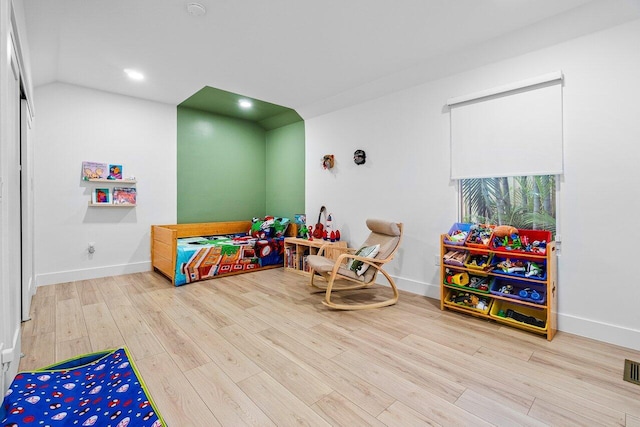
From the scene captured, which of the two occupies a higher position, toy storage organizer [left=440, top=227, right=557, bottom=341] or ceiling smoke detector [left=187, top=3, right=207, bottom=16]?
ceiling smoke detector [left=187, top=3, right=207, bottom=16]

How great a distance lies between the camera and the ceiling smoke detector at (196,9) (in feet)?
7.68

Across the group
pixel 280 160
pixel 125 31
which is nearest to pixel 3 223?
pixel 125 31

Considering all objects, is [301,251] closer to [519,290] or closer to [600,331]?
[519,290]

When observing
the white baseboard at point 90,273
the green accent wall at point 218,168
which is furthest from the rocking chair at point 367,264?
the white baseboard at point 90,273

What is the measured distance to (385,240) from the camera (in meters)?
3.48

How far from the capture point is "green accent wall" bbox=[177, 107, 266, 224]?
198 inches

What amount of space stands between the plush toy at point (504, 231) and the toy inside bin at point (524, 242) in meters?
0.03

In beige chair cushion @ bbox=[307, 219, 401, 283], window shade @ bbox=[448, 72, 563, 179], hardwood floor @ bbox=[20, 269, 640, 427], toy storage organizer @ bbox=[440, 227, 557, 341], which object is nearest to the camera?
hardwood floor @ bbox=[20, 269, 640, 427]

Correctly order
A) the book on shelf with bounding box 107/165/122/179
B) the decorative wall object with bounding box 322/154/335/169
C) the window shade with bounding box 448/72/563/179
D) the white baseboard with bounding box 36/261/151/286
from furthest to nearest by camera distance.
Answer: the decorative wall object with bounding box 322/154/335/169 → the book on shelf with bounding box 107/165/122/179 → the white baseboard with bounding box 36/261/151/286 → the window shade with bounding box 448/72/563/179

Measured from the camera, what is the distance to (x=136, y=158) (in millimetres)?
4508

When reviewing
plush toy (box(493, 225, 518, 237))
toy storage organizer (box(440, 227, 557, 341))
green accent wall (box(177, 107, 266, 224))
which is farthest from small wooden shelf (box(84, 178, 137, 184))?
plush toy (box(493, 225, 518, 237))

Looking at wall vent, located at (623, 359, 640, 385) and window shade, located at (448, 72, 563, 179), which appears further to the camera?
window shade, located at (448, 72, 563, 179)

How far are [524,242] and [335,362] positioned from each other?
6.43 ft

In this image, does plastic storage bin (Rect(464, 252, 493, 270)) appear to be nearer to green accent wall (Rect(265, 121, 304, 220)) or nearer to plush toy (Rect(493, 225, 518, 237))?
plush toy (Rect(493, 225, 518, 237))
